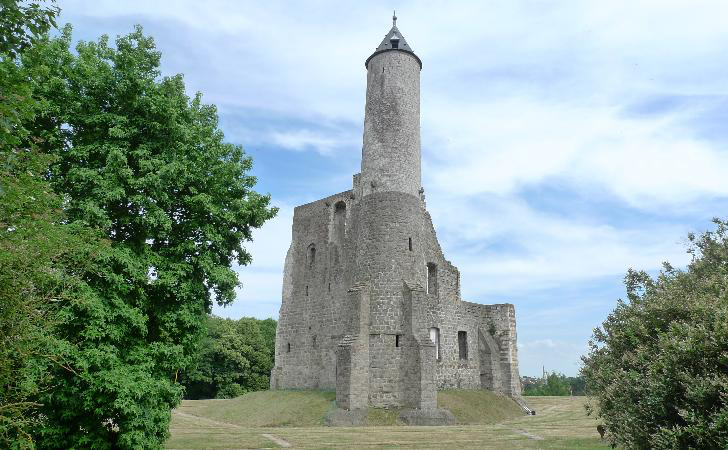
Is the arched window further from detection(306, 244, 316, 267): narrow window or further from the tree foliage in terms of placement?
the tree foliage

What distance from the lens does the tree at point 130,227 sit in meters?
11.7

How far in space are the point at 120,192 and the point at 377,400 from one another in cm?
1576

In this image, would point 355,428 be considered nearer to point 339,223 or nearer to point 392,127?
point 339,223

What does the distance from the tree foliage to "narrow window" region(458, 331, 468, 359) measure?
2165cm

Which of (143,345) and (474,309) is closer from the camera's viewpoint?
(143,345)

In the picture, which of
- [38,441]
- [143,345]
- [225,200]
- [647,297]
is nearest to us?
[647,297]

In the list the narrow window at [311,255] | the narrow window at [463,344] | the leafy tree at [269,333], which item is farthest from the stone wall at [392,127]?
the leafy tree at [269,333]

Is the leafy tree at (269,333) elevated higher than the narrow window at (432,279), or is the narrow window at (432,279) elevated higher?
the narrow window at (432,279)

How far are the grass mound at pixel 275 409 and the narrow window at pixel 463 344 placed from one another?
30.2 feet

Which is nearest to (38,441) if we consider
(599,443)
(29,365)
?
(29,365)

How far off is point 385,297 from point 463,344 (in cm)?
989

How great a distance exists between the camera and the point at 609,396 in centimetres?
1001

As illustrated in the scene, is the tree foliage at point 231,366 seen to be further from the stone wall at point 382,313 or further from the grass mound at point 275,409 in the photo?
the stone wall at point 382,313

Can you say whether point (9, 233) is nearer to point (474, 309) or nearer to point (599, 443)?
point (599, 443)
